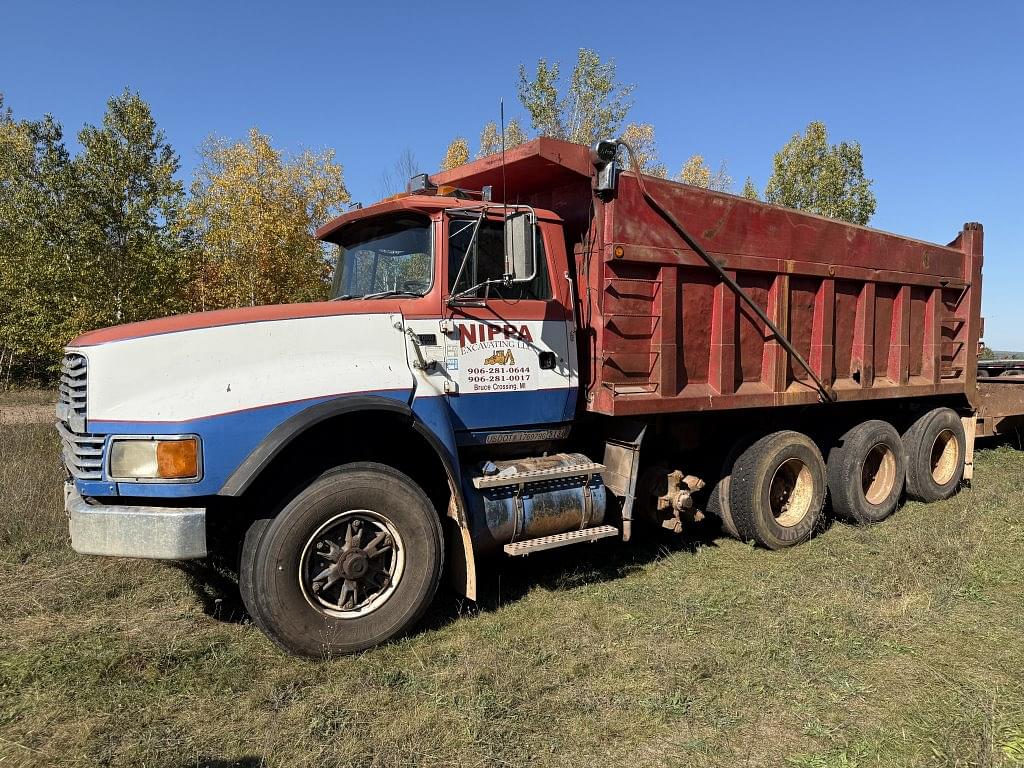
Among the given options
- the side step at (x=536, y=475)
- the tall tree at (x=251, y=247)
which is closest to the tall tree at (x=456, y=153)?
the tall tree at (x=251, y=247)

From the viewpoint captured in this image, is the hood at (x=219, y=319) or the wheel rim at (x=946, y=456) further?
the wheel rim at (x=946, y=456)

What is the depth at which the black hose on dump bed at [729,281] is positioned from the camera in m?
5.18

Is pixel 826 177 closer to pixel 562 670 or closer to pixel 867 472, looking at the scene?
pixel 867 472

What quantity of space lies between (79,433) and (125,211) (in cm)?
1187

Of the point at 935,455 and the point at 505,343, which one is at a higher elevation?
the point at 505,343

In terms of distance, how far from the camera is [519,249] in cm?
442

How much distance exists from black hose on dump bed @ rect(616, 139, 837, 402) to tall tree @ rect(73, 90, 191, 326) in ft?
37.5

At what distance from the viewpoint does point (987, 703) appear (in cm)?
341

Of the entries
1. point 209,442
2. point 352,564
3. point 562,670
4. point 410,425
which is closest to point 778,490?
point 562,670

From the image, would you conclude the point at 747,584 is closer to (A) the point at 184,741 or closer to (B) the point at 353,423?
(B) the point at 353,423

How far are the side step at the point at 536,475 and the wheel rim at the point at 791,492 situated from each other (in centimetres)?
228

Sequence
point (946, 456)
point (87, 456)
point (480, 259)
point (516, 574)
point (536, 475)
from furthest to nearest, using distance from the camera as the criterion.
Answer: point (946, 456) < point (516, 574) < point (536, 475) < point (480, 259) < point (87, 456)

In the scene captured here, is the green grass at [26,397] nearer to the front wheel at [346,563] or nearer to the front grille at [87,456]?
the front grille at [87,456]

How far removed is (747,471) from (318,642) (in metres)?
3.94
